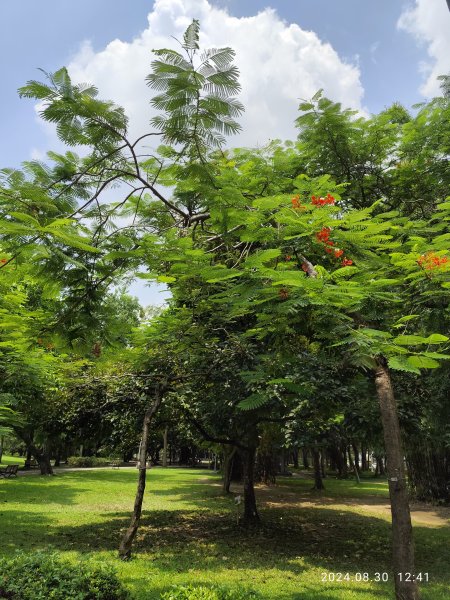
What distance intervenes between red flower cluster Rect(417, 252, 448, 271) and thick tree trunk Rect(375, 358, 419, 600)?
100cm

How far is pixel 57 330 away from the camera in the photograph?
222 inches

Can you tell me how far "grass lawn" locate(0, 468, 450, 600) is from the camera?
7418 millimetres

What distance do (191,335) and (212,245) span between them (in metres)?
1.76

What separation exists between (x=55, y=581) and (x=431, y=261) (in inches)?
205

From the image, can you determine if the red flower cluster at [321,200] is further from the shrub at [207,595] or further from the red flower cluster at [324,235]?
the shrub at [207,595]

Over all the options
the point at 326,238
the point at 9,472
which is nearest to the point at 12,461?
the point at 9,472

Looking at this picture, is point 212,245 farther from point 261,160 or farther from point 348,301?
point 348,301

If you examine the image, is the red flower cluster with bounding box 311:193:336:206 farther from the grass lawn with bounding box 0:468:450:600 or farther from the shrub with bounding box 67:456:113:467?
the shrub with bounding box 67:456:113:467

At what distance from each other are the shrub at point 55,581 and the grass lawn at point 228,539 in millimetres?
817

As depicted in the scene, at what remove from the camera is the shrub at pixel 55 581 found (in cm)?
476

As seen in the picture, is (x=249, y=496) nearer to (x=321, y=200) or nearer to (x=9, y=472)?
(x=321, y=200)

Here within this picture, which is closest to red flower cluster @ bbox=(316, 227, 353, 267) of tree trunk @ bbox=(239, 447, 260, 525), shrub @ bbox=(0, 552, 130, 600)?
shrub @ bbox=(0, 552, 130, 600)

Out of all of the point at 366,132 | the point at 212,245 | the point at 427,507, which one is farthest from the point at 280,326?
the point at 427,507

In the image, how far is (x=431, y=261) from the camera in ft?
14.2
